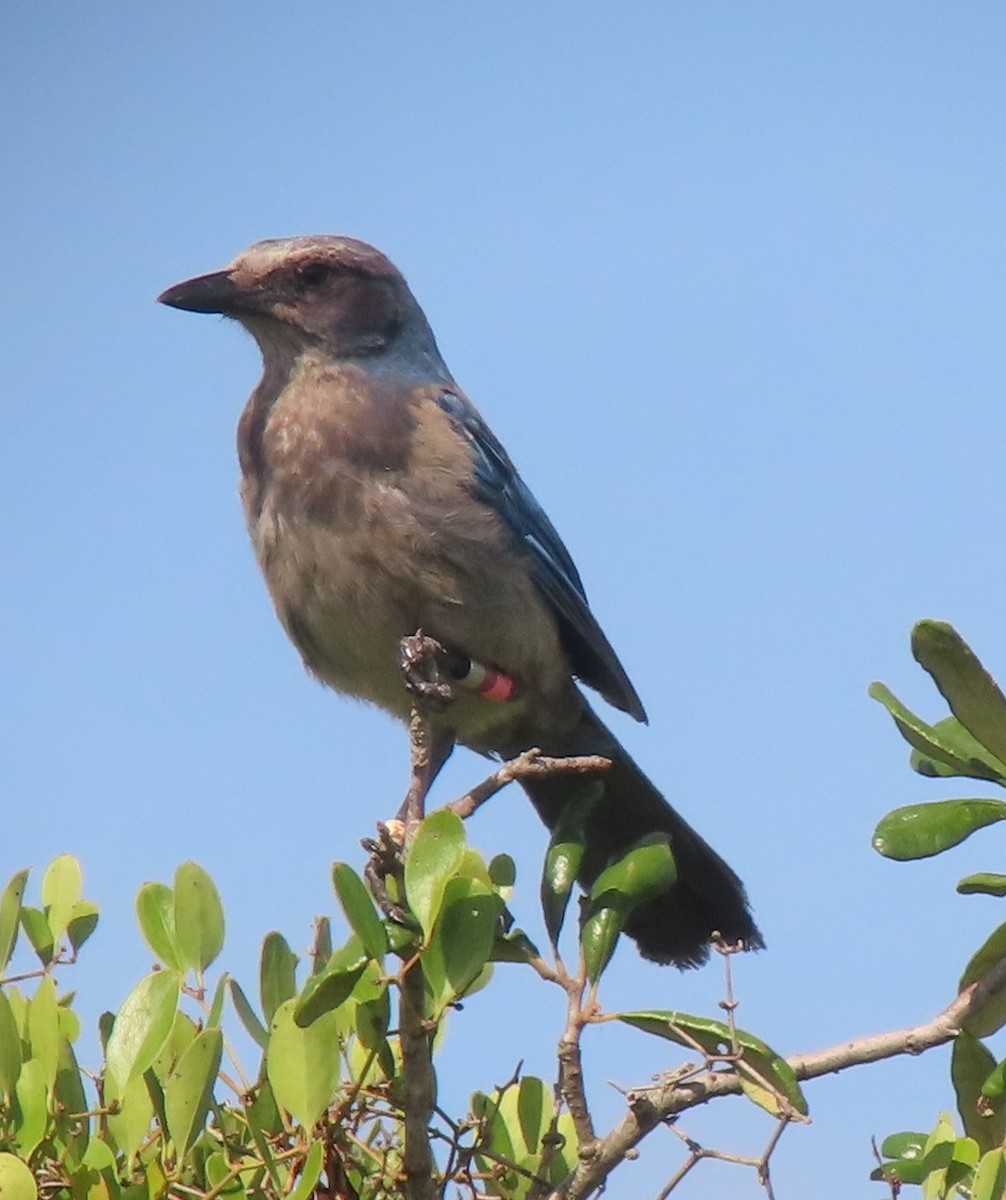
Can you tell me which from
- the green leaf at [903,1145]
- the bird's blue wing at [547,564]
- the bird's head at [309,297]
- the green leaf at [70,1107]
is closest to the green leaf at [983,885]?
the green leaf at [903,1145]

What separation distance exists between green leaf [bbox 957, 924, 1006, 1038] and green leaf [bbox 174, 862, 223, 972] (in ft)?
3.71

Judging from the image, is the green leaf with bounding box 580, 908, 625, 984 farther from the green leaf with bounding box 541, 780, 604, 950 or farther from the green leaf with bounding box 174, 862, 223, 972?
the green leaf with bounding box 174, 862, 223, 972

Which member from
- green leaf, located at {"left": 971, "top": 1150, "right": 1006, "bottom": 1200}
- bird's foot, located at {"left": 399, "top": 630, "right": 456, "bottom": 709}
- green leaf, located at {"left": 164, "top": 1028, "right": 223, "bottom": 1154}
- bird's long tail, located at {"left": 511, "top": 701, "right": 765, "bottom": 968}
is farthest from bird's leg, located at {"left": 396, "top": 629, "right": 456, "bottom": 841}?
green leaf, located at {"left": 971, "top": 1150, "right": 1006, "bottom": 1200}

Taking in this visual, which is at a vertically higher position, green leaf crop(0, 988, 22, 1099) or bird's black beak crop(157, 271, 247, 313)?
bird's black beak crop(157, 271, 247, 313)

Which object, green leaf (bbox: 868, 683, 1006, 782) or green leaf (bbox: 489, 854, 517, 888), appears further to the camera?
green leaf (bbox: 489, 854, 517, 888)

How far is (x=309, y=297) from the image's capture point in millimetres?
5270

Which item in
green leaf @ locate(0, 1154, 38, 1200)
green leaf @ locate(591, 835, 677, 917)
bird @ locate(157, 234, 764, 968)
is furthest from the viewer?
bird @ locate(157, 234, 764, 968)

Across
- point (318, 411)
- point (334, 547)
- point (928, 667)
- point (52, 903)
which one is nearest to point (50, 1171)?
point (52, 903)

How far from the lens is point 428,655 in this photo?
4.09 m

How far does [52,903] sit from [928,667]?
153cm

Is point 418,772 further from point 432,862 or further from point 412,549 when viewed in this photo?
point 412,549

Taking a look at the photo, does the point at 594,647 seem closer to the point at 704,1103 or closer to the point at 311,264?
the point at 311,264

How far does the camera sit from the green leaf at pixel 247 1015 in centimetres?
270

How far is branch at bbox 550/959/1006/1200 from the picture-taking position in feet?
7.75
